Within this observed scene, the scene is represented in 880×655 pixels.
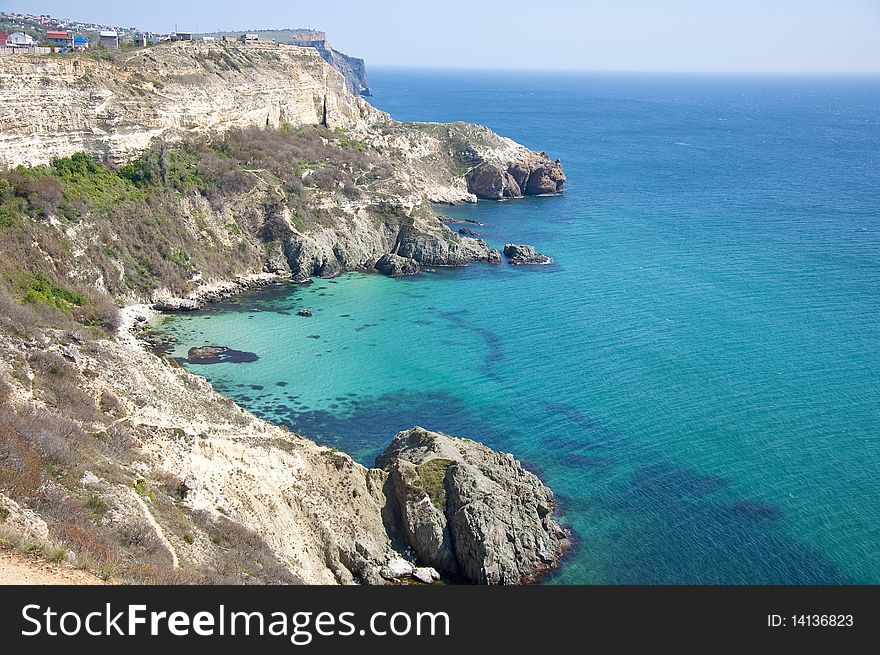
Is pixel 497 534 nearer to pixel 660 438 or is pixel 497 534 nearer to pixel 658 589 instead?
pixel 660 438

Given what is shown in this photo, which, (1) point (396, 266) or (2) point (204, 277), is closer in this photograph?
(2) point (204, 277)

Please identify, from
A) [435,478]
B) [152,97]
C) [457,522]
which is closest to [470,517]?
[457,522]

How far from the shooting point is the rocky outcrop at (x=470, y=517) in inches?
1310

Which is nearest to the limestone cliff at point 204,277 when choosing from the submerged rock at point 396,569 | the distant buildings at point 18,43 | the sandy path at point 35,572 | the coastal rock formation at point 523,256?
the submerged rock at point 396,569

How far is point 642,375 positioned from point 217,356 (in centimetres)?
2788

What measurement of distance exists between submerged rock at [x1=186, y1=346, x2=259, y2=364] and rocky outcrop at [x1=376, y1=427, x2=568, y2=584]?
20.5 m

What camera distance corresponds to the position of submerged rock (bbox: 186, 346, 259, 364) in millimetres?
53622

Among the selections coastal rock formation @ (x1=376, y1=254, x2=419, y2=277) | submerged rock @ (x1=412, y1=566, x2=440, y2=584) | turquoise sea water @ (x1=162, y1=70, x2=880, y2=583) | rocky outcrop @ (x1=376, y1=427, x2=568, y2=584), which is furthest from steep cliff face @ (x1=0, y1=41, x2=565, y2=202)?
submerged rock @ (x1=412, y1=566, x2=440, y2=584)

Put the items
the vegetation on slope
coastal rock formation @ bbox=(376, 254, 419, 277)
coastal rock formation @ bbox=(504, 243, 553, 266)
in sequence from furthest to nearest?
1. coastal rock formation @ bbox=(504, 243, 553, 266)
2. coastal rock formation @ bbox=(376, 254, 419, 277)
3. the vegetation on slope

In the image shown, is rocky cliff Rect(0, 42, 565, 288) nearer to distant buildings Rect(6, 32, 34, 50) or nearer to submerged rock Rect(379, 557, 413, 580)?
distant buildings Rect(6, 32, 34, 50)

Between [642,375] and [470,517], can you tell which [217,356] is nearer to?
[470,517]

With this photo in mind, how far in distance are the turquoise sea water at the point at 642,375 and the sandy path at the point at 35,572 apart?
20.0m

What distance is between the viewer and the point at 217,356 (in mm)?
54469

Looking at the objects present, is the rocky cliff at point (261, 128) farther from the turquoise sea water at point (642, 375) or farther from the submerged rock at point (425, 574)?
the submerged rock at point (425, 574)
